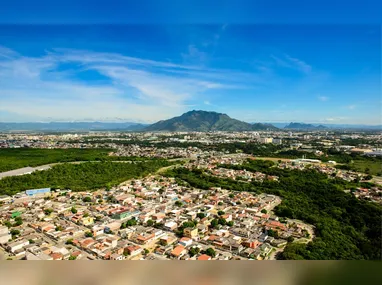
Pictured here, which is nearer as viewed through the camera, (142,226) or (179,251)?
(179,251)

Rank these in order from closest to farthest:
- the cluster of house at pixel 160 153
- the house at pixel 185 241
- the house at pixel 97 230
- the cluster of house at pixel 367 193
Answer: the house at pixel 185 241, the house at pixel 97 230, the cluster of house at pixel 367 193, the cluster of house at pixel 160 153

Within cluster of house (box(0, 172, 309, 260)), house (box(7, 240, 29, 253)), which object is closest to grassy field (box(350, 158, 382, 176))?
cluster of house (box(0, 172, 309, 260))

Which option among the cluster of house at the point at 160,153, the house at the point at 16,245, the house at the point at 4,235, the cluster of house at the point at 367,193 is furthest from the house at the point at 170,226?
the cluster of house at the point at 160,153

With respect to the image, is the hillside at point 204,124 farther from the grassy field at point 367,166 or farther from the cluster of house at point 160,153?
the grassy field at point 367,166

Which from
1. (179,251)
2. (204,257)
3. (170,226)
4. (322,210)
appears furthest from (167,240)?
(322,210)

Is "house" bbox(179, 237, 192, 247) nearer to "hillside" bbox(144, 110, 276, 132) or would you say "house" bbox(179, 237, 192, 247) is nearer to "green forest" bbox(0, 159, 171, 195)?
"green forest" bbox(0, 159, 171, 195)

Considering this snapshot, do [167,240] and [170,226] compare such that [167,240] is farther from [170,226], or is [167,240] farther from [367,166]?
[367,166]
